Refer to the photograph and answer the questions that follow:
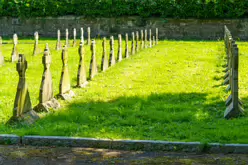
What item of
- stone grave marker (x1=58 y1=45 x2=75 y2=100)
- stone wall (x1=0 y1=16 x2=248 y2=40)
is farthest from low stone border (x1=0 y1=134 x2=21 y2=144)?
stone wall (x1=0 y1=16 x2=248 y2=40)

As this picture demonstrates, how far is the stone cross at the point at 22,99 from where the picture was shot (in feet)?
29.9

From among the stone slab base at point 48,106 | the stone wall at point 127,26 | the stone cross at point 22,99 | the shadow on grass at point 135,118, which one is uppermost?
the stone cross at point 22,99

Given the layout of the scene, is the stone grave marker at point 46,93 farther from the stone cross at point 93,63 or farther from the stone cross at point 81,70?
the stone cross at point 93,63

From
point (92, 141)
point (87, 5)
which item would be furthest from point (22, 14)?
point (92, 141)

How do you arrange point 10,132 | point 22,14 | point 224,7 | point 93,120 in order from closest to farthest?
1. point 10,132
2. point 93,120
3. point 224,7
4. point 22,14

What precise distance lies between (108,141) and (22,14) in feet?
89.7

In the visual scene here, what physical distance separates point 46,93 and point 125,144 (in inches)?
121

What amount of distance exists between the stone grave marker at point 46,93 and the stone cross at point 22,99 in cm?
83

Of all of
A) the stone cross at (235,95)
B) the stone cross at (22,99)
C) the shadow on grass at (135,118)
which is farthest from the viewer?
the stone cross at (235,95)

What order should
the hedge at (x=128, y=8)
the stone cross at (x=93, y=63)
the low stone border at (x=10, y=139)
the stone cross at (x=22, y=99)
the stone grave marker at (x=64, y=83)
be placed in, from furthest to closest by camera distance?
1. the hedge at (x=128, y=8)
2. the stone cross at (x=93, y=63)
3. the stone grave marker at (x=64, y=83)
4. the stone cross at (x=22, y=99)
5. the low stone border at (x=10, y=139)

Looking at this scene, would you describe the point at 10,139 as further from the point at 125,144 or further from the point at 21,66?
the point at 125,144

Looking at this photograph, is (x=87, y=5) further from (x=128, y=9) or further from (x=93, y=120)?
(x=93, y=120)

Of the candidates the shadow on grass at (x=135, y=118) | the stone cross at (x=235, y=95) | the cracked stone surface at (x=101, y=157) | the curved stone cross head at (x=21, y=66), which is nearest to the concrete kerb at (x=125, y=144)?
the cracked stone surface at (x=101, y=157)

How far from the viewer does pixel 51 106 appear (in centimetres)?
1048
